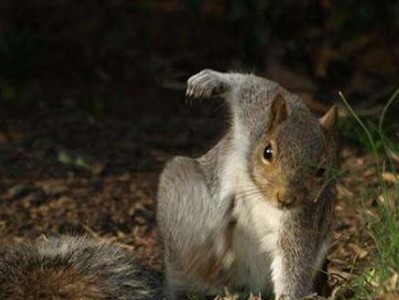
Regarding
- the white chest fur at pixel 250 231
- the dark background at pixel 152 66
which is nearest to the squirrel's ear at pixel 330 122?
the white chest fur at pixel 250 231

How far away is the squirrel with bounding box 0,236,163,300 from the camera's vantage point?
5.14 metres

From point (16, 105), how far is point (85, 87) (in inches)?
21.2

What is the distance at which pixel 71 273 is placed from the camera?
5242mm

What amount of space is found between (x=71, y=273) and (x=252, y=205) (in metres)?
0.77

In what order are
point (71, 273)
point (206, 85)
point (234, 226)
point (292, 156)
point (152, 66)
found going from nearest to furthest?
point (292, 156) < point (71, 273) < point (234, 226) < point (206, 85) < point (152, 66)

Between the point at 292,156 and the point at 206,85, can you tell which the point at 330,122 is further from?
the point at 206,85

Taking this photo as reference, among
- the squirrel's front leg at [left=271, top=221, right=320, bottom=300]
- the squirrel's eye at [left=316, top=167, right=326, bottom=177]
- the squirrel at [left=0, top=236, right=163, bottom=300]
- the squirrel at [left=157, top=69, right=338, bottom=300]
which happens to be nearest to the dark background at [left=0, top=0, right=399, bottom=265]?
the squirrel at [left=157, top=69, right=338, bottom=300]

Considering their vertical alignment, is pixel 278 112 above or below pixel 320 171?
above

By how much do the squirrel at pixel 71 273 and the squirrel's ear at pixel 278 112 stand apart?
0.81m

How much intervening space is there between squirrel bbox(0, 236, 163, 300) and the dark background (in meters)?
2.07

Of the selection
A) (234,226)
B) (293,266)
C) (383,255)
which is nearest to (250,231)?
(234,226)

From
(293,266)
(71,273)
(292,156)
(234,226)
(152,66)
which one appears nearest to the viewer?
(292,156)

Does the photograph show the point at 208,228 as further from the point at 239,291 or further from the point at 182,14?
the point at 182,14

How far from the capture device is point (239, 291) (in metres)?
5.56
